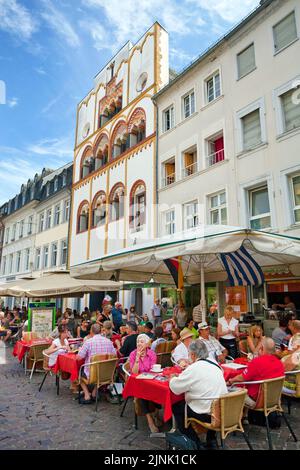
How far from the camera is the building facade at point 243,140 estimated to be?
11016 millimetres

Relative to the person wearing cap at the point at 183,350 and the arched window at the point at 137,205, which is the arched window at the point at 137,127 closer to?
the arched window at the point at 137,205

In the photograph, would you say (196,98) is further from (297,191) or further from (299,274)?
(299,274)

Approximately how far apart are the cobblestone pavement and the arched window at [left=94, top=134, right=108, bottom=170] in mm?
18322

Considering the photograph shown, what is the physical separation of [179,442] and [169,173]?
14.4 metres

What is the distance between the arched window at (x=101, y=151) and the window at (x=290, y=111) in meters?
13.8

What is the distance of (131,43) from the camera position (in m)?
21.8

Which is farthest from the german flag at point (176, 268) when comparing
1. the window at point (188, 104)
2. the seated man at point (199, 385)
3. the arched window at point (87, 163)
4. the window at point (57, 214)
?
the window at point (57, 214)

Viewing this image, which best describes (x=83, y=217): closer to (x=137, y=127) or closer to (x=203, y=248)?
(x=137, y=127)

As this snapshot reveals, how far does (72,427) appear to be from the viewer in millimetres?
4762

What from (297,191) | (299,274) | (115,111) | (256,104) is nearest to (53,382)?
(299,274)

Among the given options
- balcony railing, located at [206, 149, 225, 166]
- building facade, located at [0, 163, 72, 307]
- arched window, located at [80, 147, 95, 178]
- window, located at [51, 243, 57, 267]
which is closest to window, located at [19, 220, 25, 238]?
building facade, located at [0, 163, 72, 307]

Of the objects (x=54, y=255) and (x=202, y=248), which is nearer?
(x=202, y=248)

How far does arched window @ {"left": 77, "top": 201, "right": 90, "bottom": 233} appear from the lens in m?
23.1

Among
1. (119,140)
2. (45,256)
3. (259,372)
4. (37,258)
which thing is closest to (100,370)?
(259,372)
